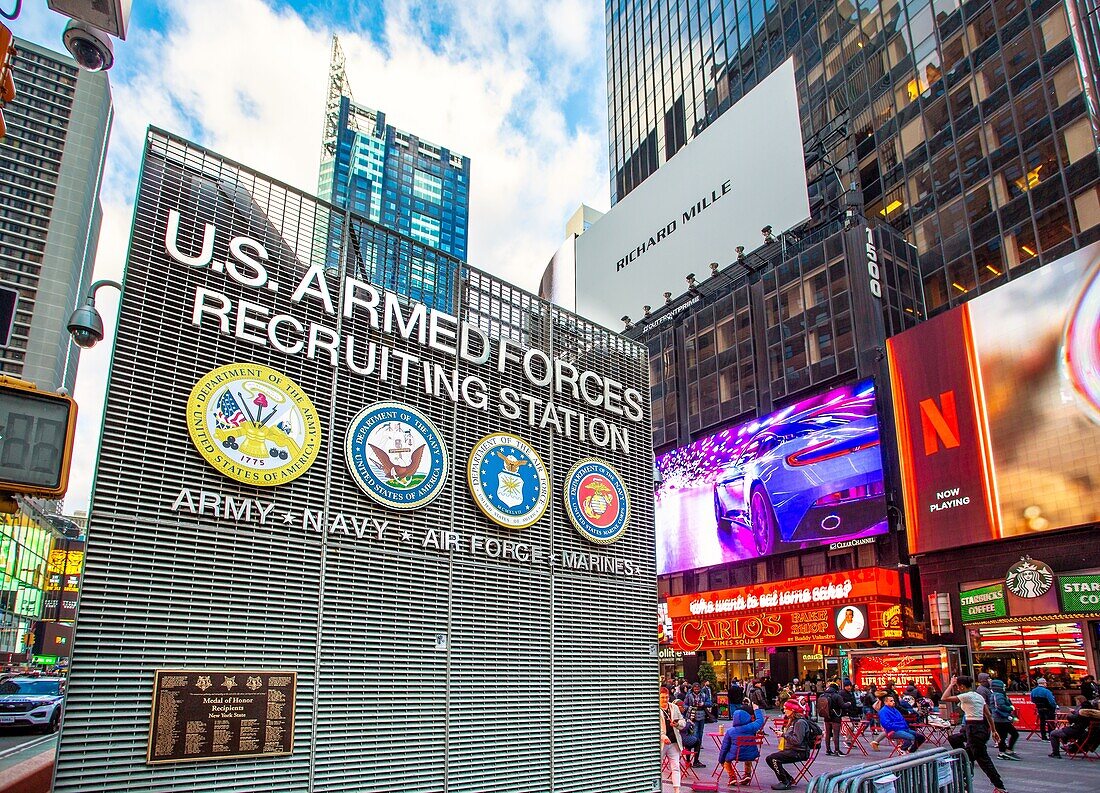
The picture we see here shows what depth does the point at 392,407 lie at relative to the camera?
33.3 ft

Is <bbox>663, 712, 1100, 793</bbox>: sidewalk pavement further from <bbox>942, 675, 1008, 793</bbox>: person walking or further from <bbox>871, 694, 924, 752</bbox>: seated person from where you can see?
<bbox>942, 675, 1008, 793</bbox>: person walking

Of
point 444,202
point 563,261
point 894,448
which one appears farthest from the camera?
point 444,202

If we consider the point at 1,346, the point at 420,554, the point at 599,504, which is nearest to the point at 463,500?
the point at 420,554

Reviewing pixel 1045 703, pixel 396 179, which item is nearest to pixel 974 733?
pixel 1045 703

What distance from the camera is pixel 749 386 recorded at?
151 ft

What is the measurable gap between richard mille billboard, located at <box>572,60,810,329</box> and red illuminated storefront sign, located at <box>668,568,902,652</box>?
22302 mm

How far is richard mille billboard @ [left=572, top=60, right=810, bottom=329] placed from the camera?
48.3 m

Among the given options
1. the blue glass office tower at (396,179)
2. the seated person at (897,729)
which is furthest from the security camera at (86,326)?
the blue glass office tower at (396,179)

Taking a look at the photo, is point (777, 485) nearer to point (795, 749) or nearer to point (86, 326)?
point (795, 749)

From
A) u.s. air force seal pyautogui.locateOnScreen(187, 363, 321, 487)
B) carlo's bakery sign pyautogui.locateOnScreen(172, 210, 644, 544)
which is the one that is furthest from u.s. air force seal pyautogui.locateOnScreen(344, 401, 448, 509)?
u.s. air force seal pyautogui.locateOnScreen(187, 363, 321, 487)

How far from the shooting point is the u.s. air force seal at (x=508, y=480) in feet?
35.5

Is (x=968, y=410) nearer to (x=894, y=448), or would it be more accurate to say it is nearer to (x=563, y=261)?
(x=894, y=448)

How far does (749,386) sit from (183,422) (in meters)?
40.9

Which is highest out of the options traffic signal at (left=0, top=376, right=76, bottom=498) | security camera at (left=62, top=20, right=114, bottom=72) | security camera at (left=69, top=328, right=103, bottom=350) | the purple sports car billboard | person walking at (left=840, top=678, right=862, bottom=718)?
the purple sports car billboard
